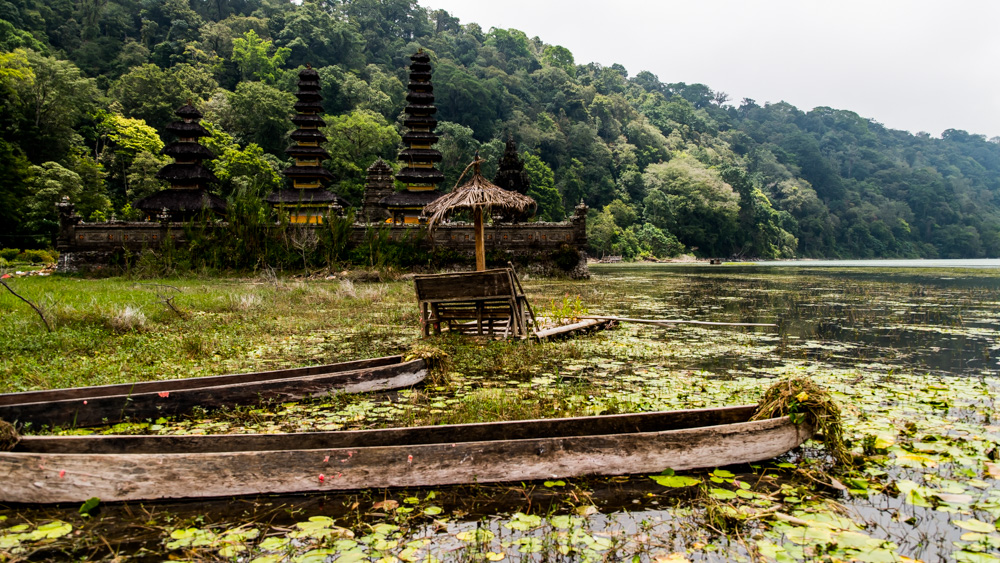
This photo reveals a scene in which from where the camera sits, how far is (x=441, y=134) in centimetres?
6197

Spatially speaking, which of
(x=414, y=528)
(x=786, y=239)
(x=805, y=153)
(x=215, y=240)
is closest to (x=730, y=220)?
(x=786, y=239)

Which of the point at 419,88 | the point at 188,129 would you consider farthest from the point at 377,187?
the point at 188,129

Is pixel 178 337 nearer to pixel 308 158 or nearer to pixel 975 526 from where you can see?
pixel 975 526

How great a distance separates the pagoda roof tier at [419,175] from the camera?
38094mm

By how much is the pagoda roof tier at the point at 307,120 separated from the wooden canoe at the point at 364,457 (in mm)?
37397

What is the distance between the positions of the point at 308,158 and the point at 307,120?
2.38 metres

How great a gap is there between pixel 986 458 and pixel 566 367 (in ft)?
13.3

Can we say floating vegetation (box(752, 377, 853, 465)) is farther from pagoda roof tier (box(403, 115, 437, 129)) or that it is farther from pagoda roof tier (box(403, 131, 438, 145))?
pagoda roof tier (box(403, 115, 437, 129))

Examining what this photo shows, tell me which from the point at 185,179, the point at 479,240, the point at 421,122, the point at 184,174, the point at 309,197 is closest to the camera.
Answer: the point at 479,240

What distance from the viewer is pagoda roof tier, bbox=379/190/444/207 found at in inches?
1471

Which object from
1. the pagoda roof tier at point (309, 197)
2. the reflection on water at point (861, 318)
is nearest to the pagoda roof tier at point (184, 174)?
the pagoda roof tier at point (309, 197)

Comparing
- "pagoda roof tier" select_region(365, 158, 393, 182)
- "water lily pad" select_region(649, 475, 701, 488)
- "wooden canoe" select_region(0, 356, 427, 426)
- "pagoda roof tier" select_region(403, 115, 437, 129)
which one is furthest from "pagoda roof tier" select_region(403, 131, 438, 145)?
"water lily pad" select_region(649, 475, 701, 488)

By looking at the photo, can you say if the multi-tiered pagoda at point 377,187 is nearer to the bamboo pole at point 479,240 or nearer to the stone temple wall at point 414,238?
the stone temple wall at point 414,238

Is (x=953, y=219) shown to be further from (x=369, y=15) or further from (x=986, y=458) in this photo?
(x=986, y=458)
